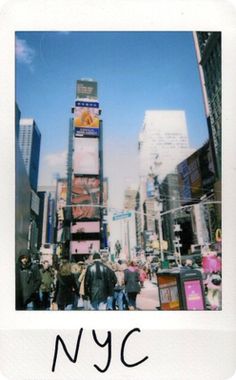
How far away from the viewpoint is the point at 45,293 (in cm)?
151

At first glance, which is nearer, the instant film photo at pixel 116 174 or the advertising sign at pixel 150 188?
the instant film photo at pixel 116 174

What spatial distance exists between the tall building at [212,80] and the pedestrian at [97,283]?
737 millimetres

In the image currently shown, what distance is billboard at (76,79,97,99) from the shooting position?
148 centimetres

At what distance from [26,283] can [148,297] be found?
594mm

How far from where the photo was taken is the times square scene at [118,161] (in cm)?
150

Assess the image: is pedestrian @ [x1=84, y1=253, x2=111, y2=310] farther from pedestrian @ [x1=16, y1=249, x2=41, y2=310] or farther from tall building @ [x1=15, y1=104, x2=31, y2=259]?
tall building @ [x1=15, y1=104, x2=31, y2=259]

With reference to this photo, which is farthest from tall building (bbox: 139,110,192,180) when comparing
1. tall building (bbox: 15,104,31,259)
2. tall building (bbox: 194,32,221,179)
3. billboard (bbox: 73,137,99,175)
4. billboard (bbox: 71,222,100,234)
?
tall building (bbox: 15,104,31,259)

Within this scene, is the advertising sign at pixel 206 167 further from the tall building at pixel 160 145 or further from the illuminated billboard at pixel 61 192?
the illuminated billboard at pixel 61 192

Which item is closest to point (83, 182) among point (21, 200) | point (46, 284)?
point (21, 200)

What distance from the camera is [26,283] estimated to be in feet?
4.93
